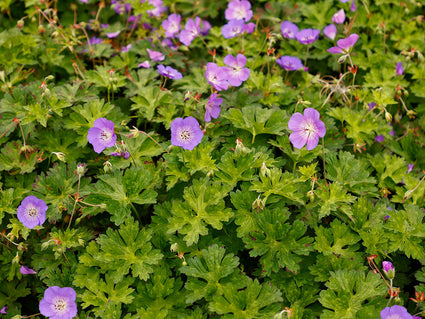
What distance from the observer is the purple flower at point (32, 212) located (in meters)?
2.45

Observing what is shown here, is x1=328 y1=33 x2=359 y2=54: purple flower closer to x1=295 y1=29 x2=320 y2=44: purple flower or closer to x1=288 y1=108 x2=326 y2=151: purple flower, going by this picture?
x1=295 y1=29 x2=320 y2=44: purple flower

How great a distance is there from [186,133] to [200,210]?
1.53ft

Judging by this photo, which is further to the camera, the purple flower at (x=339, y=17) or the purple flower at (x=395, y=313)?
the purple flower at (x=339, y=17)

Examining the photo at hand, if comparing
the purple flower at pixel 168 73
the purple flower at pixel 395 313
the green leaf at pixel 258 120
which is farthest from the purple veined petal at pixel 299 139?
the purple flower at pixel 168 73

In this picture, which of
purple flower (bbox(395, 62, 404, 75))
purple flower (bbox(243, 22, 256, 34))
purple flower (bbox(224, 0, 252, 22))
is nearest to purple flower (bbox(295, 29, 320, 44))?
purple flower (bbox(243, 22, 256, 34))

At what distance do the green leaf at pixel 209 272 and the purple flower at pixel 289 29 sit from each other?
7.53 feet

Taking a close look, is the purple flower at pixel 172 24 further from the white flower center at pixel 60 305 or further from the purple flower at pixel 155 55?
the white flower center at pixel 60 305

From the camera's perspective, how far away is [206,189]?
7.91 feet

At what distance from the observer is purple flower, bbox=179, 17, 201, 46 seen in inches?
143

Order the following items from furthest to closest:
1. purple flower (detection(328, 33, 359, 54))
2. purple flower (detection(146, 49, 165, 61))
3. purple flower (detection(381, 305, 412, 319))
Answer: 1. purple flower (detection(146, 49, 165, 61))
2. purple flower (detection(328, 33, 359, 54))
3. purple flower (detection(381, 305, 412, 319))

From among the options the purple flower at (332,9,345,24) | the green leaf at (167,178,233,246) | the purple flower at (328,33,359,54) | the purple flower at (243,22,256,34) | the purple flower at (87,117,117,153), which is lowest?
the green leaf at (167,178,233,246)

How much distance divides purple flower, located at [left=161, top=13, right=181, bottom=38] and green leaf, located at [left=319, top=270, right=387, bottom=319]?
102 inches

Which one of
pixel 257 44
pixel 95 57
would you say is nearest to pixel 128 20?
pixel 95 57

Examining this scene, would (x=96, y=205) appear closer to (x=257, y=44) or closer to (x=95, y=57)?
(x=95, y=57)
